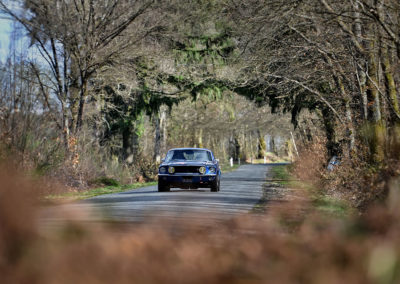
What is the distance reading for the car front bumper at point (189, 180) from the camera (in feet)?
59.4

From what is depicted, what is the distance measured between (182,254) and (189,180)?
44.4 ft

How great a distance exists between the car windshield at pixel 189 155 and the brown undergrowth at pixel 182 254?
13084mm

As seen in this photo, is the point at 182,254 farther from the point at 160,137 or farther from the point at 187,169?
the point at 160,137

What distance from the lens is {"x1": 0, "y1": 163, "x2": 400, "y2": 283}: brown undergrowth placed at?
402cm

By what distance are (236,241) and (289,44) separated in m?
14.6

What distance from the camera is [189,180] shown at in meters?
18.1

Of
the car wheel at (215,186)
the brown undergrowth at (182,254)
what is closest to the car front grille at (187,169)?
the car wheel at (215,186)

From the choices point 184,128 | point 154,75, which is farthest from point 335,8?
point 184,128

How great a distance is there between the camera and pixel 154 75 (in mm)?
29469

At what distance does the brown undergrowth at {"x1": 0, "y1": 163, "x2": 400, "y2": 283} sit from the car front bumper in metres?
12.0

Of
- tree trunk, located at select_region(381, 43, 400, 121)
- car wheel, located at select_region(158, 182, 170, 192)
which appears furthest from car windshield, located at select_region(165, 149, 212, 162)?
tree trunk, located at select_region(381, 43, 400, 121)

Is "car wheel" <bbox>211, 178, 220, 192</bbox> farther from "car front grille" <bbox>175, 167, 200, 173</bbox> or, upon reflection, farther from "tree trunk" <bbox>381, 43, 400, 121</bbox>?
"tree trunk" <bbox>381, 43, 400, 121</bbox>

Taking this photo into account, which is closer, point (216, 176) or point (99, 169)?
point (216, 176)

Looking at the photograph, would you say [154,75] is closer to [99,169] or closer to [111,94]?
[111,94]
